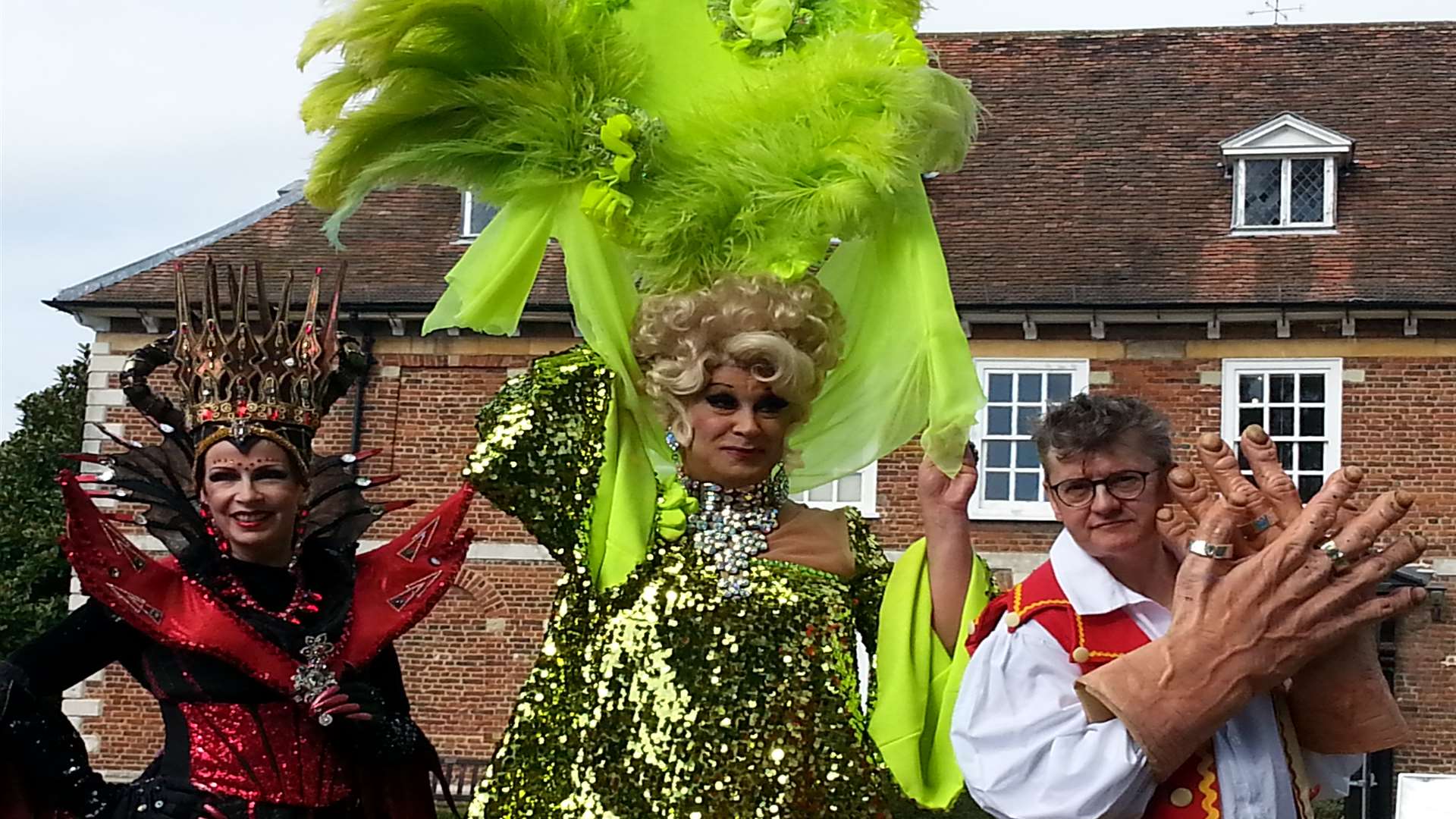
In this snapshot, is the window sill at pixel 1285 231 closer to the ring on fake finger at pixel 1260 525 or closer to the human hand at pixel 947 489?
the human hand at pixel 947 489

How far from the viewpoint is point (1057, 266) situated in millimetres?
16812

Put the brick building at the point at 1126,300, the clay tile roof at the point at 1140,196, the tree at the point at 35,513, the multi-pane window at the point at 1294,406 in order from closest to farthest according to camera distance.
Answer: the brick building at the point at 1126,300 → the multi-pane window at the point at 1294,406 → the clay tile roof at the point at 1140,196 → the tree at the point at 35,513

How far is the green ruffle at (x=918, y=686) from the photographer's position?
12.0ft

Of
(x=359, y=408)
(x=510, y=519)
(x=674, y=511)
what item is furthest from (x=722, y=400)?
(x=359, y=408)

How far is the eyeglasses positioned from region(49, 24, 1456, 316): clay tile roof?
1263 centimetres

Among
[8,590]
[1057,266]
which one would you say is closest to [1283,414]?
[1057,266]

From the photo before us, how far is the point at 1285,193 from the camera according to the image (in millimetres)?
17312

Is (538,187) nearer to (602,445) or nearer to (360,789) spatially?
(602,445)

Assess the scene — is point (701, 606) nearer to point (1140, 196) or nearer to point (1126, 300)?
point (1126, 300)

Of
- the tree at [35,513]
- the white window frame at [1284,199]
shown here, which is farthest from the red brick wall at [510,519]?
the tree at [35,513]

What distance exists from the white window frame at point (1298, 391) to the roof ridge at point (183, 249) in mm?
9317

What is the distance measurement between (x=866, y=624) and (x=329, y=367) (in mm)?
1588

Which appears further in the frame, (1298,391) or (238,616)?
(1298,391)

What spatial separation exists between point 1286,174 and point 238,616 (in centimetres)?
1512
